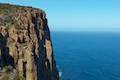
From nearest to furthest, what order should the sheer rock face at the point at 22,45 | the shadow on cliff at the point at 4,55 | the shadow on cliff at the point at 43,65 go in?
the shadow on cliff at the point at 4,55 → the sheer rock face at the point at 22,45 → the shadow on cliff at the point at 43,65

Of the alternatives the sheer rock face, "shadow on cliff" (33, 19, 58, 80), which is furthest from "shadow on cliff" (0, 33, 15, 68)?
"shadow on cliff" (33, 19, 58, 80)

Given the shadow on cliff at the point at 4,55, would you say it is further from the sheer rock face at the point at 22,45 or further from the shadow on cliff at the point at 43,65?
the shadow on cliff at the point at 43,65

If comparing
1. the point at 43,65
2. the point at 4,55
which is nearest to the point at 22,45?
the point at 4,55

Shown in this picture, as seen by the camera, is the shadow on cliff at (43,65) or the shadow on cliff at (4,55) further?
the shadow on cliff at (43,65)

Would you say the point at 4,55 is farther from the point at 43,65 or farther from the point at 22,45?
the point at 43,65

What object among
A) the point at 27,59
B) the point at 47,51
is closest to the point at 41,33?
the point at 47,51

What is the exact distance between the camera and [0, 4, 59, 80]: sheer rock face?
53347 mm

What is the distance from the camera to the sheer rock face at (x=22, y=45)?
175 ft

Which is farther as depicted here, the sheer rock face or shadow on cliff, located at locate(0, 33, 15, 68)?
the sheer rock face

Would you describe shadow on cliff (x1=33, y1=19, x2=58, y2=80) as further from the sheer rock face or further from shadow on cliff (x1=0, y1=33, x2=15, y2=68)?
shadow on cliff (x1=0, y1=33, x2=15, y2=68)

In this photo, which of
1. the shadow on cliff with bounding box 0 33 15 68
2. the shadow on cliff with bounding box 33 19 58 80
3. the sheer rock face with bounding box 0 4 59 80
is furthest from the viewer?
the shadow on cliff with bounding box 33 19 58 80

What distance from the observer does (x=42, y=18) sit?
72.6 meters

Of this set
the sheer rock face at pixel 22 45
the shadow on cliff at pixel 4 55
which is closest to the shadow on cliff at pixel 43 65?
the sheer rock face at pixel 22 45

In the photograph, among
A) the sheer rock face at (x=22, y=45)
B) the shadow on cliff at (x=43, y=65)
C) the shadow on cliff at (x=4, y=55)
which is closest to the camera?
the shadow on cliff at (x=4, y=55)
